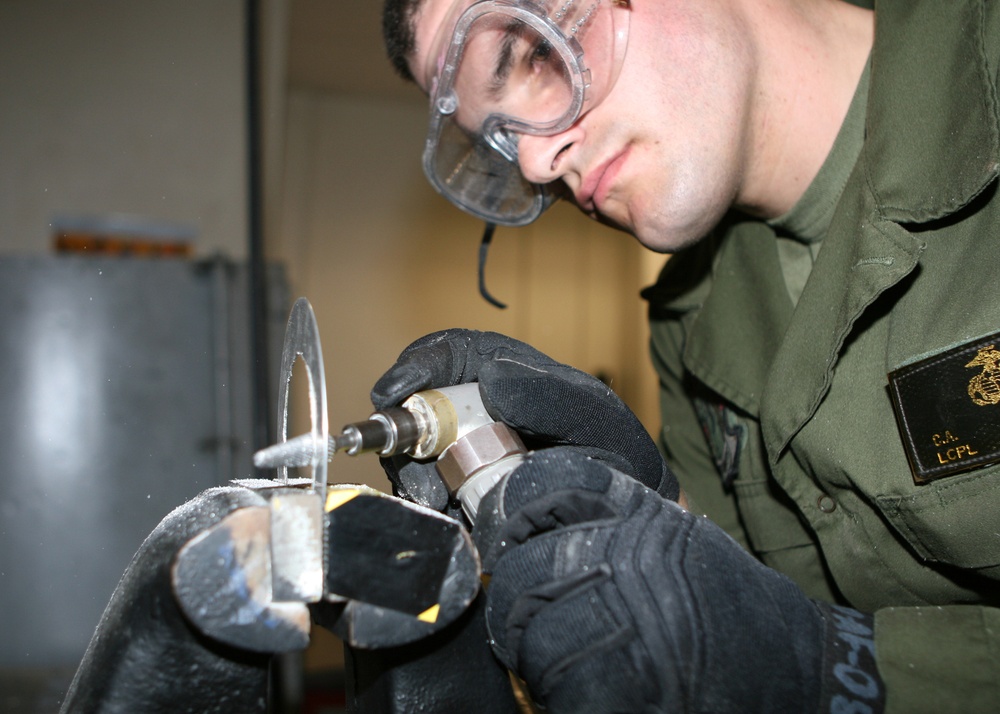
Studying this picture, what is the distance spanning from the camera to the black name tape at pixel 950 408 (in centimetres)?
76

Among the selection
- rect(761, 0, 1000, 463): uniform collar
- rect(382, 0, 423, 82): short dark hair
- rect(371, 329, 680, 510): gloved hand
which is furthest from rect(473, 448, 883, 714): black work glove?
rect(382, 0, 423, 82): short dark hair

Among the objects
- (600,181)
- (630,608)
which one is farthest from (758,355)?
(630,608)

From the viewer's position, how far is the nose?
1000 mm

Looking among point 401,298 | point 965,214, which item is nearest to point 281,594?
point 965,214

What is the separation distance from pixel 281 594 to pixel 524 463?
8.2 inches

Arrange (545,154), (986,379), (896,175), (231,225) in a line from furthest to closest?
(231,225) → (545,154) → (896,175) → (986,379)

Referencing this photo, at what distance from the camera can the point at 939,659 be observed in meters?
0.68

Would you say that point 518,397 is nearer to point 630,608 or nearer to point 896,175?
point 630,608

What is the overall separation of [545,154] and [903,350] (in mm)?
518

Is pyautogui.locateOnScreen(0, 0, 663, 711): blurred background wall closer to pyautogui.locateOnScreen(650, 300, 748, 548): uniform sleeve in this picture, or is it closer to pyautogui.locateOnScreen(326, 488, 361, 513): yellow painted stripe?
pyautogui.locateOnScreen(326, 488, 361, 513): yellow painted stripe

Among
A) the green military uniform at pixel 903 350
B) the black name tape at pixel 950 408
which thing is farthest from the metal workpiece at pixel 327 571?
the black name tape at pixel 950 408

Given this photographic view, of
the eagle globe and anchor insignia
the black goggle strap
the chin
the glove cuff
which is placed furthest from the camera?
the black goggle strap

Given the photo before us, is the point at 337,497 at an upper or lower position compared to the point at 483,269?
lower

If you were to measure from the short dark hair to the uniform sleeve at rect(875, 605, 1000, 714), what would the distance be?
39.2 inches
